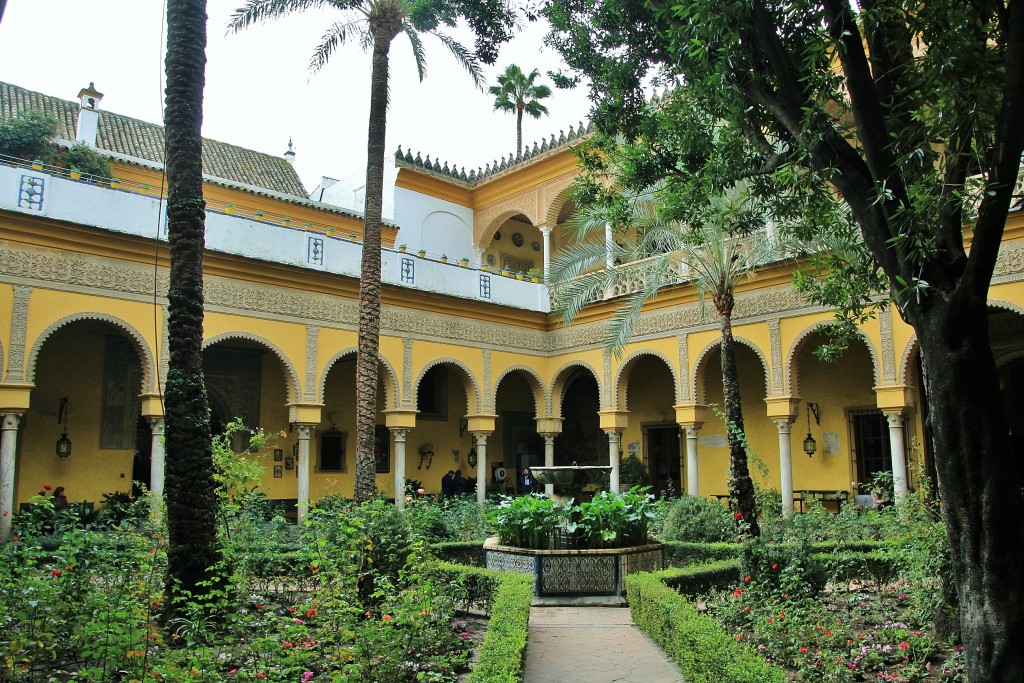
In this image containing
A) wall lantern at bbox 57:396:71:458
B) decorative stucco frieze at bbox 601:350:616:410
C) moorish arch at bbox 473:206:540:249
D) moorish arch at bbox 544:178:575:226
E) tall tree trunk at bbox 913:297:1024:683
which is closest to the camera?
tall tree trunk at bbox 913:297:1024:683

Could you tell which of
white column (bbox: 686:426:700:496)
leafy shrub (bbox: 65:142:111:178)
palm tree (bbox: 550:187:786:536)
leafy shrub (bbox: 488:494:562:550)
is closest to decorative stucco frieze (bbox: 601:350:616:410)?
palm tree (bbox: 550:187:786:536)

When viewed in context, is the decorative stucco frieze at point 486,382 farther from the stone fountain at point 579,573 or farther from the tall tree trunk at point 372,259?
the stone fountain at point 579,573

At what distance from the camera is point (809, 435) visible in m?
16.1

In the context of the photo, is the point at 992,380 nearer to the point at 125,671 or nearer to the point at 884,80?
the point at 884,80

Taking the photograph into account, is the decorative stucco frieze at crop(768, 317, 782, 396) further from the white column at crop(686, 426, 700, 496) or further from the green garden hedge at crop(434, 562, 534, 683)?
the green garden hedge at crop(434, 562, 534, 683)

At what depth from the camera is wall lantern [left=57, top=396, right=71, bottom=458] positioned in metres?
13.3

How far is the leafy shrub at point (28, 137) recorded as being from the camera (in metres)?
14.1

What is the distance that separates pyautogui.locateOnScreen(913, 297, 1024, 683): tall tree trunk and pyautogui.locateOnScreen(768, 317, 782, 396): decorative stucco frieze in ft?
34.4

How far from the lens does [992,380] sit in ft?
13.5

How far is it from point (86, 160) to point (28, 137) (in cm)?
99

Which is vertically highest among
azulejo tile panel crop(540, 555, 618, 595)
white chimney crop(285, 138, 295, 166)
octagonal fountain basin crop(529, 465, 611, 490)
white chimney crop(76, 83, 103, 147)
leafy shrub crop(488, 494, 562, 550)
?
white chimney crop(285, 138, 295, 166)

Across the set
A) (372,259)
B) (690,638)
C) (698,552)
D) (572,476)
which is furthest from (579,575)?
(372,259)

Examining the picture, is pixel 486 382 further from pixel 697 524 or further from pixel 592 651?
pixel 592 651

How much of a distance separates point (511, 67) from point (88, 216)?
20060 mm
